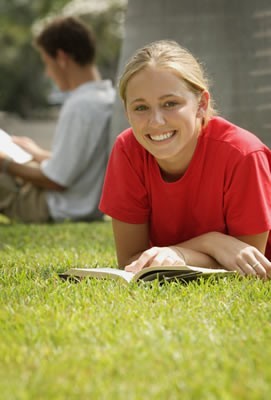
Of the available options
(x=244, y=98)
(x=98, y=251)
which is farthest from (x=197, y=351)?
(x=244, y=98)

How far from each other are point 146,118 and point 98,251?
5.04 ft

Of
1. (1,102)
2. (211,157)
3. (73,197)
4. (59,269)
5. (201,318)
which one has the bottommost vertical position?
(1,102)

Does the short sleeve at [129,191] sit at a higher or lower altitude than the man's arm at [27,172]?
higher

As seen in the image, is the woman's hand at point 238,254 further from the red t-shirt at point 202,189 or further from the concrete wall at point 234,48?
the concrete wall at point 234,48

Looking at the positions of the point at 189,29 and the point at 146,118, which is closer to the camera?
the point at 146,118

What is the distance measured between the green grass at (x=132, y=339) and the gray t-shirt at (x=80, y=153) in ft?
10.8

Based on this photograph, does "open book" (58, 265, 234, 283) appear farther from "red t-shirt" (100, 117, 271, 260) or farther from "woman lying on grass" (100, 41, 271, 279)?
"red t-shirt" (100, 117, 271, 260)

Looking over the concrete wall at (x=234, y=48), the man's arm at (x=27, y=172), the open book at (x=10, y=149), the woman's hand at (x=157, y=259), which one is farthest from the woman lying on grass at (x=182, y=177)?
the man's arm at (x=27, y=172)

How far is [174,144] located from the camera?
11.4ft

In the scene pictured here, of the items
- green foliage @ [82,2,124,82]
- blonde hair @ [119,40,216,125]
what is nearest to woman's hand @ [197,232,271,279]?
blonde hair @ [119,40,216,125]

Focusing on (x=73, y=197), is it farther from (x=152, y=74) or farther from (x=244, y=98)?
(x=152, y=74)

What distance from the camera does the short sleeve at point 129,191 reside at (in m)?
3.68

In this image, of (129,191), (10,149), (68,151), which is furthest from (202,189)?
(68,151)

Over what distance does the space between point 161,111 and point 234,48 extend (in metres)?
3.09
